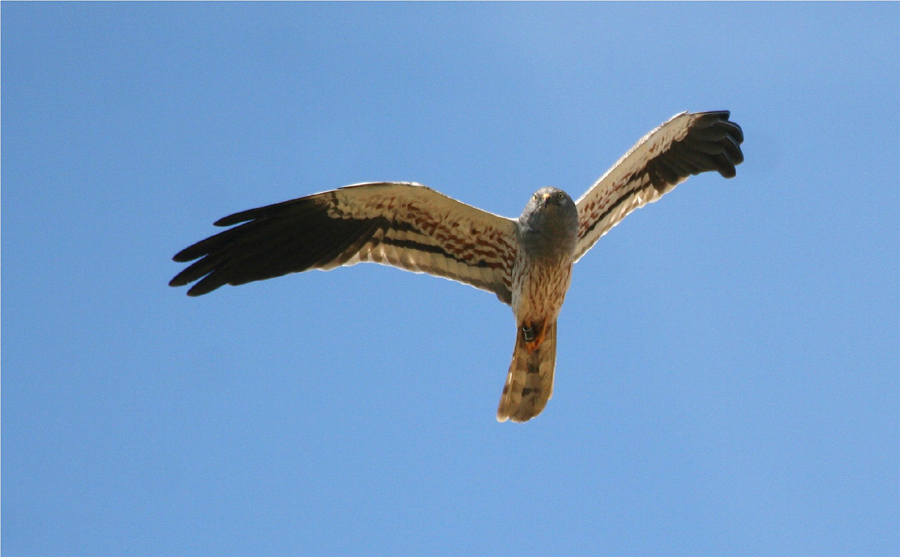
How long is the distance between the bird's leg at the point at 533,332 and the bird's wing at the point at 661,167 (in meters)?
1.05

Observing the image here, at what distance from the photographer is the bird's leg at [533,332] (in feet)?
29.8

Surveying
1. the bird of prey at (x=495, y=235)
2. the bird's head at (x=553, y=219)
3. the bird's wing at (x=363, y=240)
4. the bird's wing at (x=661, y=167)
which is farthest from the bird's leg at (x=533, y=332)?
the bird's wing at (x=661, y=167)

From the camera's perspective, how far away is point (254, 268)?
8.59 meters

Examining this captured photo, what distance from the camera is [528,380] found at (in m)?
9.16

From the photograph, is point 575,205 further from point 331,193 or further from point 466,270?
point 331,193

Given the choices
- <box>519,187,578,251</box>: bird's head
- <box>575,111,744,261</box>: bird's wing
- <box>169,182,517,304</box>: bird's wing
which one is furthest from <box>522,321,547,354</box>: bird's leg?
<box>575,111,744,261</box>: bird's wing

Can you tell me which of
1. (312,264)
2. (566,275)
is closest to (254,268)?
(312,264)

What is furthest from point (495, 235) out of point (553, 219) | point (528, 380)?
point (528, 380)

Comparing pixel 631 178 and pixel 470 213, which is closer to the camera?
pixel 470 213

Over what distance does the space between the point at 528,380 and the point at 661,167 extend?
2905 mm

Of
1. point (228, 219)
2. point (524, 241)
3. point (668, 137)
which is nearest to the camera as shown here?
point (228, 219)

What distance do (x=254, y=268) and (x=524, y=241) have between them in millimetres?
2765

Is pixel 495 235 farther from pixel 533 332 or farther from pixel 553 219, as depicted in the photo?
pixel 533 332

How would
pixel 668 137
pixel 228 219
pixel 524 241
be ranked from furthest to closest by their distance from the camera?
pixel 668 137
pixel 524 241
pixel 228 219
